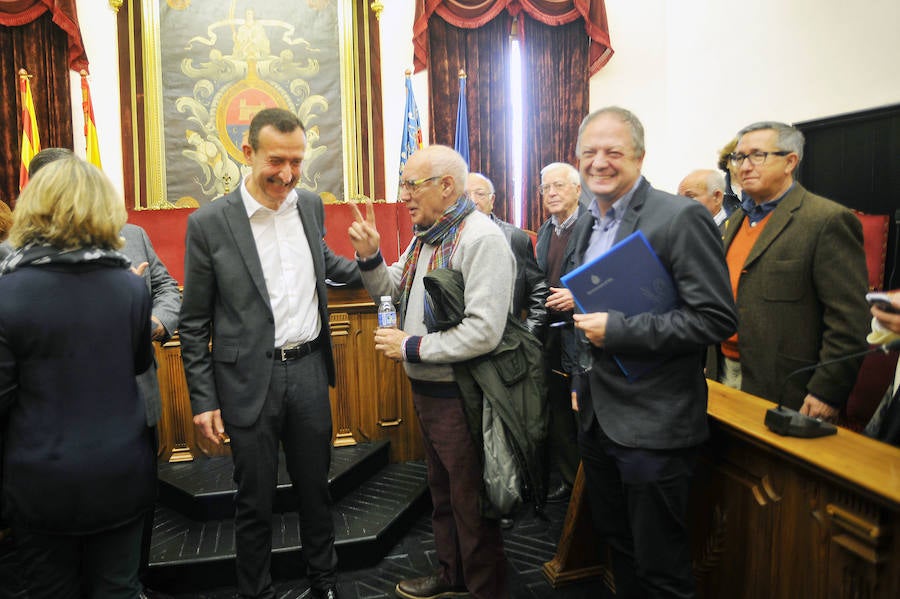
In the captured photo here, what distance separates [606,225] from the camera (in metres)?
1.78

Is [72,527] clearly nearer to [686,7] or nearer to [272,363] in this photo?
[272,363]

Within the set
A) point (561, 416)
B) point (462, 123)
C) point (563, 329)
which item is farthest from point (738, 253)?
point (462, 123)

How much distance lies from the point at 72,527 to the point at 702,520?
1835 mm

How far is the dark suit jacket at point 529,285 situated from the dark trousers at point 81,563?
1.97m

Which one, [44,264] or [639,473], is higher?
[44,264]

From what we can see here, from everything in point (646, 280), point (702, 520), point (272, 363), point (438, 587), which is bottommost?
point (438, 587)

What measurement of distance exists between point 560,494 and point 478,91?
13.6 ft

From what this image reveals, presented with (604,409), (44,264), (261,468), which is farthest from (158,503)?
(604,409)

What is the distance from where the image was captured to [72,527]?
1513mm

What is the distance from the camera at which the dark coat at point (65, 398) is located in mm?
1438

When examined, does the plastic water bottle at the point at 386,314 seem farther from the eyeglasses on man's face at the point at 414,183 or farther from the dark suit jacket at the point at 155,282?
the dark suit jacket at the point at 155,282

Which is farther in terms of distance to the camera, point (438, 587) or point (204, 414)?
point (438, 587)

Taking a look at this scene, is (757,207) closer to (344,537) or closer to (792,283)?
(792,283)

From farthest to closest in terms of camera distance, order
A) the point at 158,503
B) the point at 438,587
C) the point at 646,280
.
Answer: the point at 158,503 → the point at 438,587 → the point at 646,280
